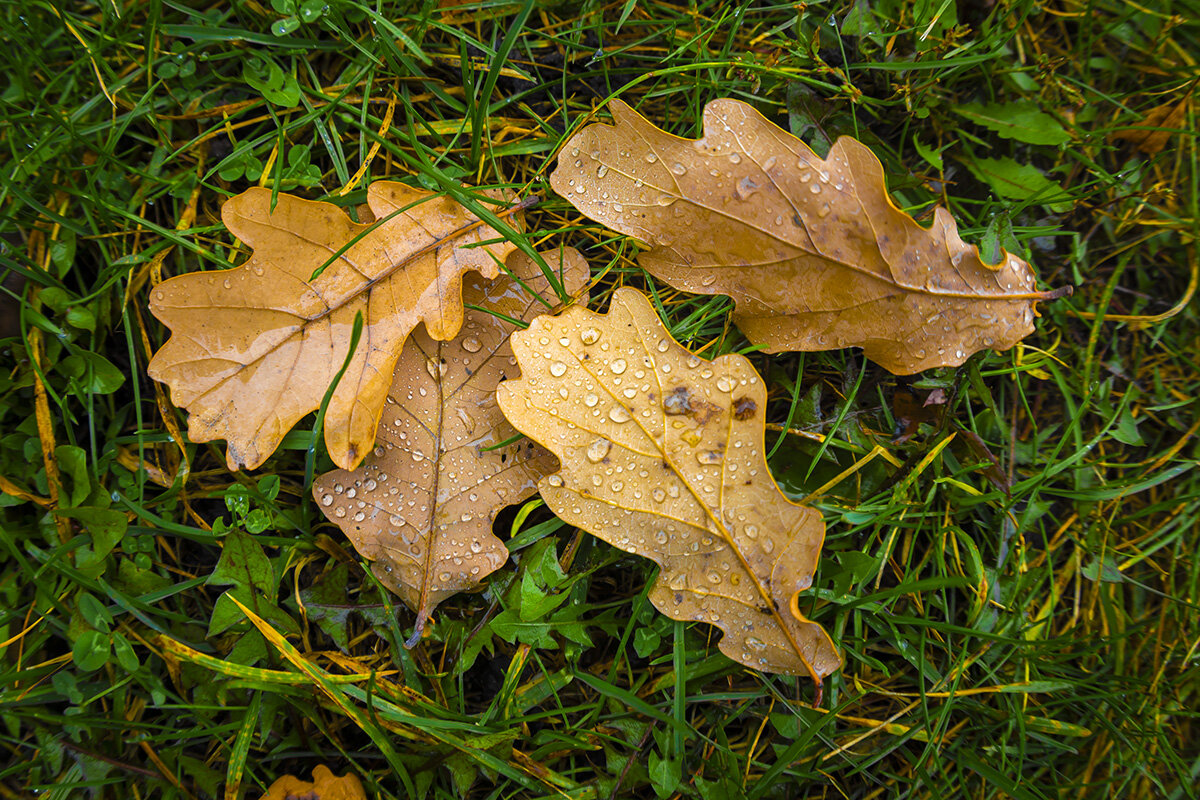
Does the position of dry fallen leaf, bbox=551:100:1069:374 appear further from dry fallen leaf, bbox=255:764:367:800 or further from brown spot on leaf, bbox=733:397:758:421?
dry fallen leaf, bbox=255:764:367:800

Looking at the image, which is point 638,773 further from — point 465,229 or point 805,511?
point 465,229

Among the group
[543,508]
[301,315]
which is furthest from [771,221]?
[301,315]

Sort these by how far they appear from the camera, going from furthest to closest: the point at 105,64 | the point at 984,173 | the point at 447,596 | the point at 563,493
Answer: the point at 984,173, the point at 105,64, the point at 447,596, the point at 563,493

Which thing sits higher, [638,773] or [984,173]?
[984,173]

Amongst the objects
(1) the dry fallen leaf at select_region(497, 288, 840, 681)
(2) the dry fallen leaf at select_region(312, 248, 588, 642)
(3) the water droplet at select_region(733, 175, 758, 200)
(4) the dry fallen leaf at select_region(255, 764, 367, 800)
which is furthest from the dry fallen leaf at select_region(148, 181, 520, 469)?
(4) the dry fallen leaf at select_region(255, 764, 367, 800)

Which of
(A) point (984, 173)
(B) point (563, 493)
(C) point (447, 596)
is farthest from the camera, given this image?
(A) point (984, 173)

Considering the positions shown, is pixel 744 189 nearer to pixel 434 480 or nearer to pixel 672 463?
pixel 672 463

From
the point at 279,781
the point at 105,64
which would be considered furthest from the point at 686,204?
the point at 279,781
